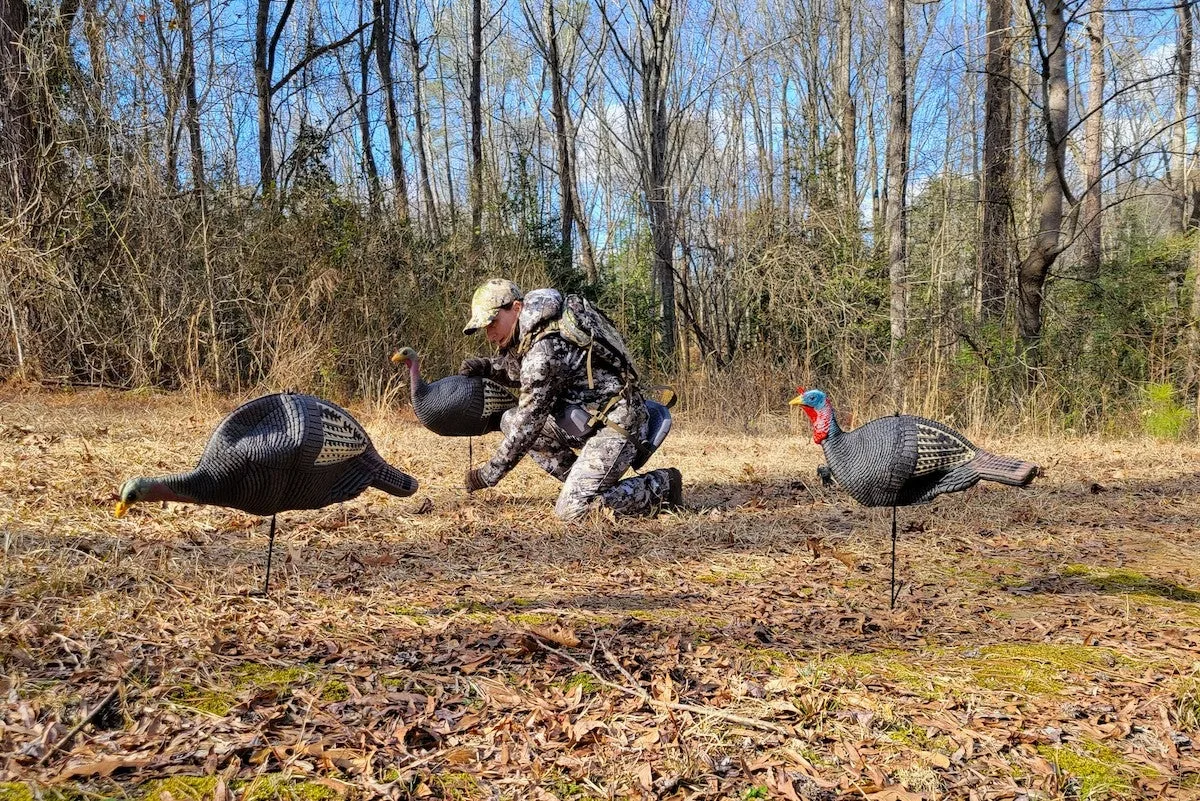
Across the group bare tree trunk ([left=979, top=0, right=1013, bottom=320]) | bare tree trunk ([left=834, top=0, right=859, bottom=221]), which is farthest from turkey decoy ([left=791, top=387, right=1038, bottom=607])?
bare tree trunk ([left=834, top=0, right=859, bottom=221])

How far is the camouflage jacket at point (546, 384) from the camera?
504 centimetres

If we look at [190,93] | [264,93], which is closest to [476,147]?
[264,93]

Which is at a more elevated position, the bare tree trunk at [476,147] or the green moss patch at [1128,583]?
the bare tree trunk at [476,147]

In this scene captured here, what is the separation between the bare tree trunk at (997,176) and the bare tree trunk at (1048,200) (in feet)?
Result: 1.22

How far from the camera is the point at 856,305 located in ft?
41.5

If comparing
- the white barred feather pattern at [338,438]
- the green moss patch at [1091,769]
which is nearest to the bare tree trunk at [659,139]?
the white barred feather pattern at [338,438]

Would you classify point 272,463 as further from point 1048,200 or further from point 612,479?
point 1048,200

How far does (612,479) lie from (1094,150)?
13.9m

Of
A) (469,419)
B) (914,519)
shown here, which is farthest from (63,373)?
(914,519)

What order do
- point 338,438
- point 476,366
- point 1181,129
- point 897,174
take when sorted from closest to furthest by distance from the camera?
point 338,438, point 476,366, point 897,174, point 1181,129

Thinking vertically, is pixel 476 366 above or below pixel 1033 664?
above

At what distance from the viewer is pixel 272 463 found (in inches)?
117

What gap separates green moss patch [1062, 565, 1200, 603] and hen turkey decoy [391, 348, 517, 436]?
130 inches

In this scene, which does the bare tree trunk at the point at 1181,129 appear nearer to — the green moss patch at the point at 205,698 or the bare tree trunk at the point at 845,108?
the bare tree trunk at the point at 845,108
